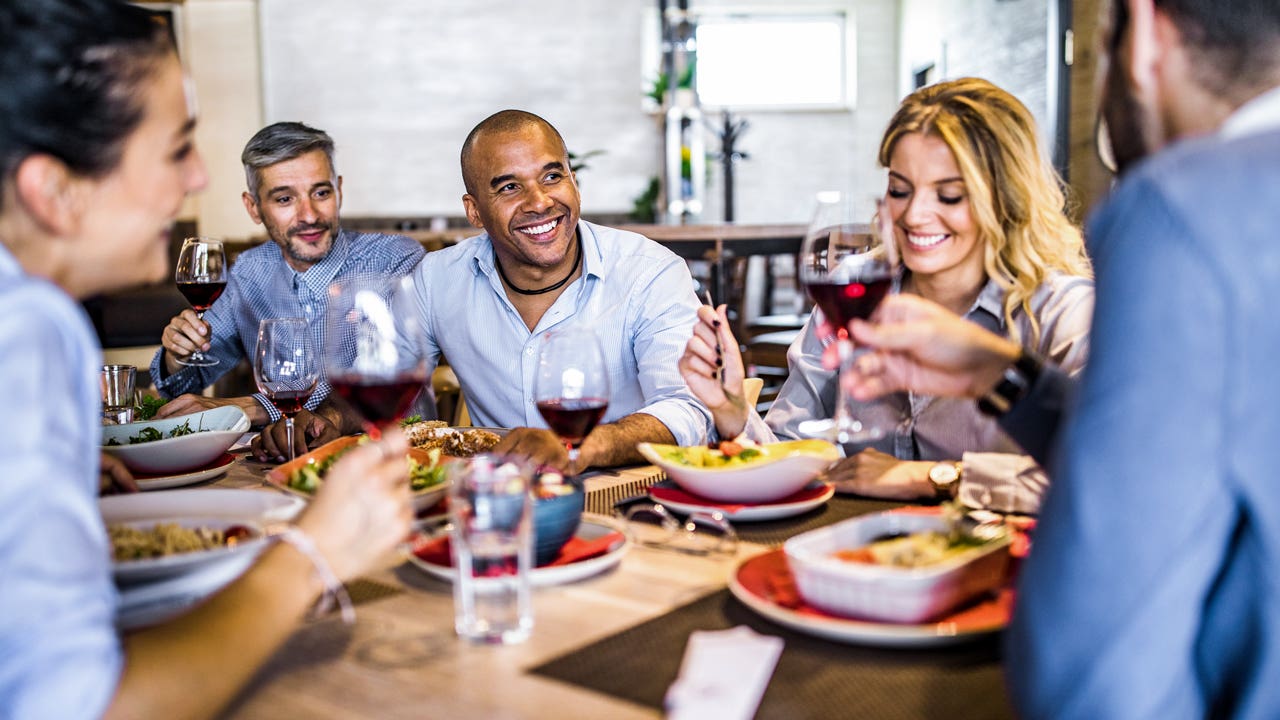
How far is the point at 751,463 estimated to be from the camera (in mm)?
1392

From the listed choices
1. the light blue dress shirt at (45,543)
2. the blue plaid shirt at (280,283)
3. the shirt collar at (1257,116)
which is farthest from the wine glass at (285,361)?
the blue plaid shirt at (280,283)

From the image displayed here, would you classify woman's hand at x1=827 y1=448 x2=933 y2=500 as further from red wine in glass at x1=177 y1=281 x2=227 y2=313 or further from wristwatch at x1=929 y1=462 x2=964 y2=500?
red wine in glass at x1=177 y1=281 x2=227 y2=313

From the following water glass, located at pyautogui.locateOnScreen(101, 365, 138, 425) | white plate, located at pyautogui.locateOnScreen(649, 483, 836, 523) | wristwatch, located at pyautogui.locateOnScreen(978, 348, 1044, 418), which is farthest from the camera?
water glass, located at pyautogui.locateOnScreen(101, 365, 138, 425)

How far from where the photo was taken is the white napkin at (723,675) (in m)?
0.79

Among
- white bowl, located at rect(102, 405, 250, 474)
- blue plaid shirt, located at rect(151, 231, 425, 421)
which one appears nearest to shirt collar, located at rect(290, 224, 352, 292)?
blue plaid shirt, located at rect(151, 231, 425, 421)

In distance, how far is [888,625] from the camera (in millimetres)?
936

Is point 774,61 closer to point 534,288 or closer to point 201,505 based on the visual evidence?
point 534,288

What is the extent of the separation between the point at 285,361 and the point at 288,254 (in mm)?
1822

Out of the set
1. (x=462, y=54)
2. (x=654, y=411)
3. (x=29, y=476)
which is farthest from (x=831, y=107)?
(x=29, y=476)

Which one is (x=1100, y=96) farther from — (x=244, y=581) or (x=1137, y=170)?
(x=244, y=581)

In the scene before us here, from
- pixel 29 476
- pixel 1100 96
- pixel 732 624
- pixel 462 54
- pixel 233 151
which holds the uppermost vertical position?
pixel 462 54

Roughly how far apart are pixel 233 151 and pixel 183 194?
898cm

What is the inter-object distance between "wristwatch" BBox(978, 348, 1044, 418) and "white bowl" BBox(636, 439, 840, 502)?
29 cm

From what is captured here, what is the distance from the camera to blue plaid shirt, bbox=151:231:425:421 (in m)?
3.26
